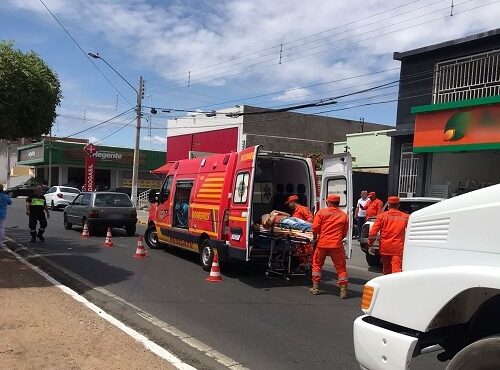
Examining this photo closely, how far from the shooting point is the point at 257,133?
36.0 m

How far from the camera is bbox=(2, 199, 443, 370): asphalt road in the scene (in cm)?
539

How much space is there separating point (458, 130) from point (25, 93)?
37.1 ft

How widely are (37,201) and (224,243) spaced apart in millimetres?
7047

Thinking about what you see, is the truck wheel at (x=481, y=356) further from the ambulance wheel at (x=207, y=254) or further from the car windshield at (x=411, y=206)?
the car windshield at (x=411, y=206)

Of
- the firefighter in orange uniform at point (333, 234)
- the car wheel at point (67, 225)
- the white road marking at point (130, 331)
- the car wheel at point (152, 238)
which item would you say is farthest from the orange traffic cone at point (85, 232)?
the firefighter in orange uniform at point (333, 234)

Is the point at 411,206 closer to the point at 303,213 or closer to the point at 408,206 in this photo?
the point at 408,206

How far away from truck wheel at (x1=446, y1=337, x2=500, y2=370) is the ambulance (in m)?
5.98

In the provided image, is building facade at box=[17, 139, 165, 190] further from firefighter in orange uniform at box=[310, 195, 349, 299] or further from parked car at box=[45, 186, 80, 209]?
firefighter in orange uniform at box=[310, 195, 349, 299]

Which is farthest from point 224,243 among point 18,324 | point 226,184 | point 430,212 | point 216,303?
point 430,212

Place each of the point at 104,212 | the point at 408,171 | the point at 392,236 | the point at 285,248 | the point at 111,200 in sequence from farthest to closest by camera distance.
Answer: the point at 408,171, the point at 111,200, the point at 104,212, the point at 285,248, the point at 392,236

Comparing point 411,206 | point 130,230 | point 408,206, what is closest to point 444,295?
point 411,206

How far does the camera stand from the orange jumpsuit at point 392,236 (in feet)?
27.8

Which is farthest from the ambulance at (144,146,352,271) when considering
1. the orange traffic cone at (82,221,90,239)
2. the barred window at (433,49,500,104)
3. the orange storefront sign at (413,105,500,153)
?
the barred window at (433,49,500,104)

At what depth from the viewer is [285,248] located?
9.54 m
